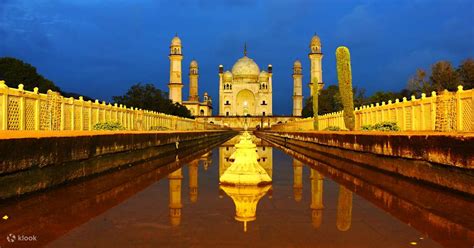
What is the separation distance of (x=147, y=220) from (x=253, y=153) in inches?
111

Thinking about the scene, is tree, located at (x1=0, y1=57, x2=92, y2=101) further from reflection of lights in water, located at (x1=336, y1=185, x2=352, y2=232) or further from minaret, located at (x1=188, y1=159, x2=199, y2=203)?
reflection of lights in water, located at (x1=336, y1=185, x2=352, y2=232)

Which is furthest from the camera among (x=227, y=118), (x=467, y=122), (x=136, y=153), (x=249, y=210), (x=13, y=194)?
(x=227, y=118)

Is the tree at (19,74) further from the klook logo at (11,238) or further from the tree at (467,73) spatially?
the klook logo at (11,238)

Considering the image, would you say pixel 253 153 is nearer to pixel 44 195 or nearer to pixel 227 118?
pixel 44 195

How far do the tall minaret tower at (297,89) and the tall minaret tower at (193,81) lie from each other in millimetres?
23767

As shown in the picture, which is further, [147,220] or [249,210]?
[249,210]

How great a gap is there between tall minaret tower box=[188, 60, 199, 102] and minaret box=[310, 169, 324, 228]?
10434 centimetres

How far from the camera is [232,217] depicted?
185 inches

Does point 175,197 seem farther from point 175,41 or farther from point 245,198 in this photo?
point 175,41

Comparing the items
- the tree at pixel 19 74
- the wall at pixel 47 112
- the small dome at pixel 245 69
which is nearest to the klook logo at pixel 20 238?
the wall at pixel 47 112

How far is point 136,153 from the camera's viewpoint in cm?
1245

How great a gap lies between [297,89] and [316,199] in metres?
103

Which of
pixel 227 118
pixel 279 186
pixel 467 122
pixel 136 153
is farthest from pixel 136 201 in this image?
pixel 227 118

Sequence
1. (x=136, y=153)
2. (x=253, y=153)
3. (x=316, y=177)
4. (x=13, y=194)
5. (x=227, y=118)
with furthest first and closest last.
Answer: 1. (x=227, y=118)
2. (x=136, y=153)
3. (x=316, y=177)
4. (x=253, y=153)
5. (x=13, y=194)
